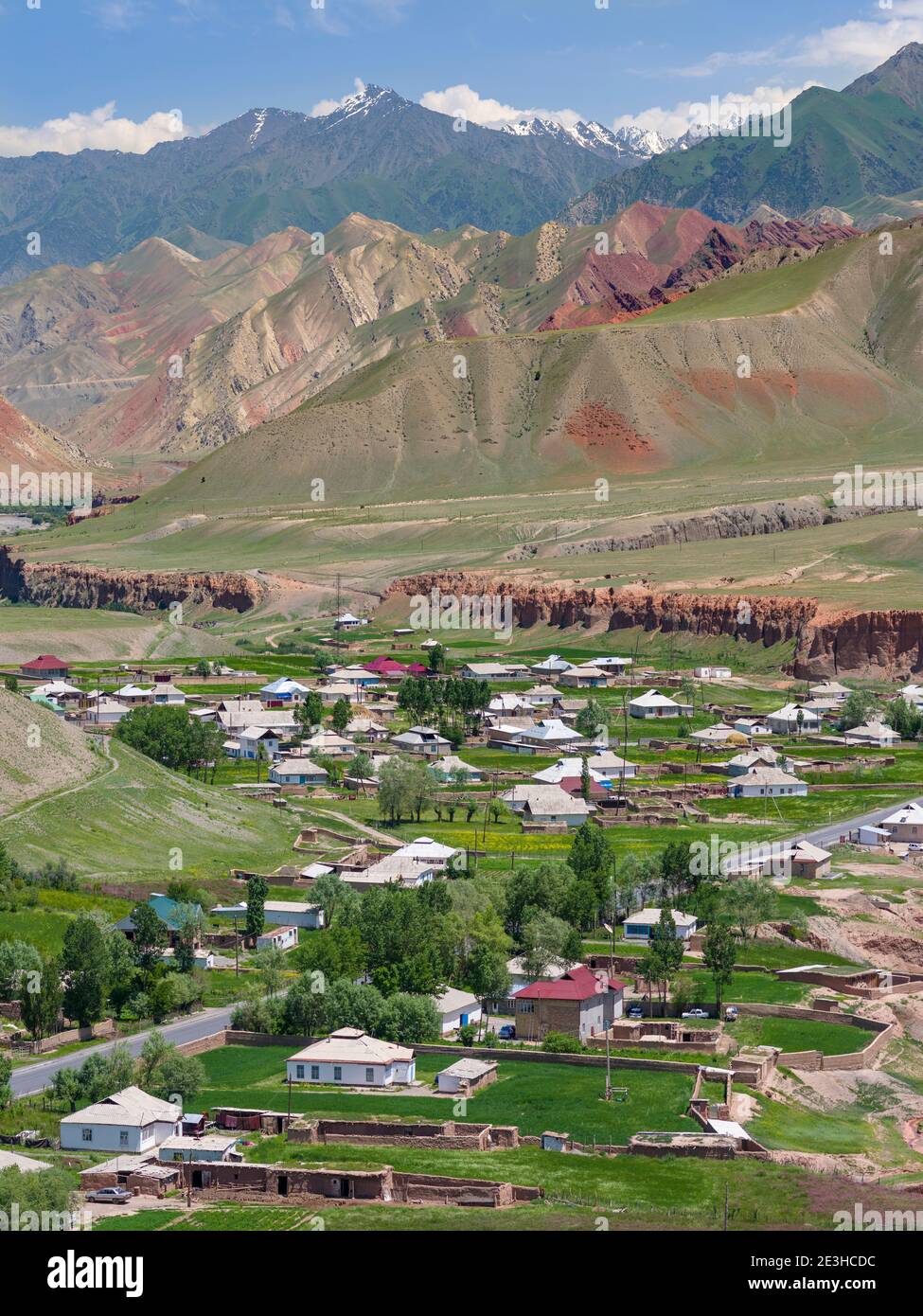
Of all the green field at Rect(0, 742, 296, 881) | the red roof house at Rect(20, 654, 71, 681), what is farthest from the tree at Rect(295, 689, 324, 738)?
the green field at Rect(0, 742, 296, 881)

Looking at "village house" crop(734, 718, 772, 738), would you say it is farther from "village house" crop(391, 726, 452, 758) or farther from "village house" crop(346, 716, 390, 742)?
"village house" crop(346, 716, 390, 742)

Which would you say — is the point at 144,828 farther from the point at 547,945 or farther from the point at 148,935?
the point at 547,945

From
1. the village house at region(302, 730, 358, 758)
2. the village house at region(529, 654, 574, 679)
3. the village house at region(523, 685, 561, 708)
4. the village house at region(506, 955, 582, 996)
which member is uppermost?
the village house at region(529, 654, 574, 679)

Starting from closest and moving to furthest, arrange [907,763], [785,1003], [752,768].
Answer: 1. [785,1003]
2. [752,768]
3. [907,763]

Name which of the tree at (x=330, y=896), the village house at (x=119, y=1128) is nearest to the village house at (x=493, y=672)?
the tree at (x=330, y=896)
